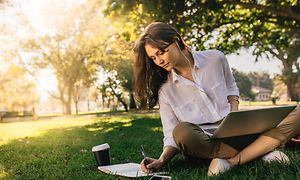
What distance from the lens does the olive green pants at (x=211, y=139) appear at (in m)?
2.77

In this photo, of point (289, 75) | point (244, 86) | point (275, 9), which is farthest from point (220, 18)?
point (244, 86)

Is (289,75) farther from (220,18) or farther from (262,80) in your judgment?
(262,80)

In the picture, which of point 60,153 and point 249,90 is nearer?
point 60,153

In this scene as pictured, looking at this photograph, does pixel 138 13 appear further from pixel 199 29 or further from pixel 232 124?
pixel 232 124

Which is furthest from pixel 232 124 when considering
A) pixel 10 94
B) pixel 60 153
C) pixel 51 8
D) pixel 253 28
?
pixel 10 94

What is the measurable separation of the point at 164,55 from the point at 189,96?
0.50 meters

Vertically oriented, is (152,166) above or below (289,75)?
below

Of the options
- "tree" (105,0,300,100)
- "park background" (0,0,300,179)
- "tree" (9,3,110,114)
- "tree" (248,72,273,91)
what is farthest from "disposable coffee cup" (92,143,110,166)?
"tree" (248,72,273,91)

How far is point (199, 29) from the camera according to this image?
1234 cm

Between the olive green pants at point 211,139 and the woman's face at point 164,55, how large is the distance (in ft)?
1.64

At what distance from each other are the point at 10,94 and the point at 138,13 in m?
47.9

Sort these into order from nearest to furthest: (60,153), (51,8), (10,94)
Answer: (60,153), (51,8), (10,94)

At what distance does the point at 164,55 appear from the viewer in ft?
9.71

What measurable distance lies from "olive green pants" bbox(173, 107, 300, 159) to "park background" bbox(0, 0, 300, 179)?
0.19 meters
